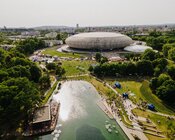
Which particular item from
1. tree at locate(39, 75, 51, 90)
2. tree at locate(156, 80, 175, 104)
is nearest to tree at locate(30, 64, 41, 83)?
tree at locate(39, 75, 51, 90)

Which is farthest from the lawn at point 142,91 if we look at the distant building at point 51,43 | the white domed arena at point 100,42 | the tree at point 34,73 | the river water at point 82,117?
the distant building at point 51,43

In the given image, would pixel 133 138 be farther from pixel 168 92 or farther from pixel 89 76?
pixel 89 76

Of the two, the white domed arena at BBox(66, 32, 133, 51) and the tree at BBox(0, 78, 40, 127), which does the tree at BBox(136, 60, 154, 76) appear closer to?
the tree at BBox(0, 78, 40, 127)

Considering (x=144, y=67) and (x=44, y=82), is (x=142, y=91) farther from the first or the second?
(x=44, y=82)

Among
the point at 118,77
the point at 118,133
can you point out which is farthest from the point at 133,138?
the point at 118,77

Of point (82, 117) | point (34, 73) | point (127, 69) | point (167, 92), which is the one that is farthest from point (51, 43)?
point (167, 92)

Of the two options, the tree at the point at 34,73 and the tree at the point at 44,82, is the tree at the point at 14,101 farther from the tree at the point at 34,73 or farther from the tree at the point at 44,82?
the tree at the point at 34,73
